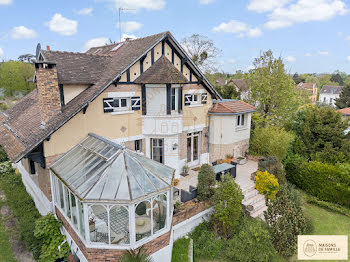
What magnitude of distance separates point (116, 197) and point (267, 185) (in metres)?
11.1

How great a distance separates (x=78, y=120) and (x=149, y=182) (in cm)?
631

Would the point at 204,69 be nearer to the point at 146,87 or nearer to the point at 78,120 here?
the point at 146,87

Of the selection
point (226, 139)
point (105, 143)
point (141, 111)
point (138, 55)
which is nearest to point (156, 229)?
point (105, 143)

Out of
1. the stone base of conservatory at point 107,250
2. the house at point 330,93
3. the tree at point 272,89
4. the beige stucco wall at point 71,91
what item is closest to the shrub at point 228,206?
the stone base of conservatory at point 107,250

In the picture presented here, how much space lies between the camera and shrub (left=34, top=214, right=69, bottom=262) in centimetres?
1085

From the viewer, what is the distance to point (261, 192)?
1595cm

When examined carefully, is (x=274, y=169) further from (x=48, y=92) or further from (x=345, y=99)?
(x=345, y=99)

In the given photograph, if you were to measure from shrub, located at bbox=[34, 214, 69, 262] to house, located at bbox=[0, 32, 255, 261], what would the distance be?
0.49m

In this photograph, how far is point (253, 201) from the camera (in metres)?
15.0

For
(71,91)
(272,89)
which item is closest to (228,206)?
(71,91)

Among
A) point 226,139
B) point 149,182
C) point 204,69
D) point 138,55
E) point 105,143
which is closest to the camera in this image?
point 149,182

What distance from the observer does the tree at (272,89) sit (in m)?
25.0

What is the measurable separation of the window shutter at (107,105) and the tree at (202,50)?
85.6ft

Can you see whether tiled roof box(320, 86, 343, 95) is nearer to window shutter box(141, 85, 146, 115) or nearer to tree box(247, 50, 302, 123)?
tree box(247, 50, 302, 123)
